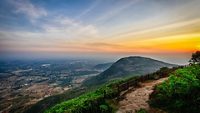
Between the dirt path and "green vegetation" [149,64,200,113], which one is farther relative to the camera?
the dirt path

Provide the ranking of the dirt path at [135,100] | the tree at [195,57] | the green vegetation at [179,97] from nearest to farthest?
the green vegetation at [179,97], the dirt path at [135,100], the tree at [195,57]

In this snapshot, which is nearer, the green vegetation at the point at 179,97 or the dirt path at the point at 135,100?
the green vegetation at the point at 179,97

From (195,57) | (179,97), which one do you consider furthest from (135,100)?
(195,57)

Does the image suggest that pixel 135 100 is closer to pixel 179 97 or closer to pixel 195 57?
pixel 179 97

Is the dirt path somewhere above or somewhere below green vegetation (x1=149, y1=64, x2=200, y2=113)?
below

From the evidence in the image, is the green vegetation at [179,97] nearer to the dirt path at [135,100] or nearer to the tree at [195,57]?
the dirt path at [135,100]

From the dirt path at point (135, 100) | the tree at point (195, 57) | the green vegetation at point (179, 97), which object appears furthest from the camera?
the tree at point (195, 57)

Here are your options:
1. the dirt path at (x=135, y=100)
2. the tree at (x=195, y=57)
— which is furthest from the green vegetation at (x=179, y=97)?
the tree at (x=195, y=57)

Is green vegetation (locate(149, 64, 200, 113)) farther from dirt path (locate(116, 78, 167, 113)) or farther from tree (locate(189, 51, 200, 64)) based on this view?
tree (locate(189, 51, 200, 64))

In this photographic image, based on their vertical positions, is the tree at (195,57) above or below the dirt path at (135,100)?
above

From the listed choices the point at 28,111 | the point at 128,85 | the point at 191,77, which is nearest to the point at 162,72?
the point at 128,85

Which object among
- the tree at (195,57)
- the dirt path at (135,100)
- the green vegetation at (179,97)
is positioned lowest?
the dirt path at (135,100)

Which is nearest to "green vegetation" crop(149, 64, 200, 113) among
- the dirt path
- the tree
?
the dirt path

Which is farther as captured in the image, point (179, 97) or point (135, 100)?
point (135, 100)
